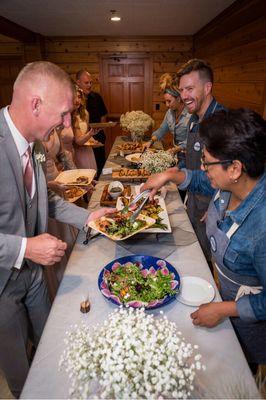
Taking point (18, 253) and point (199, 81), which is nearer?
point (18, 253)

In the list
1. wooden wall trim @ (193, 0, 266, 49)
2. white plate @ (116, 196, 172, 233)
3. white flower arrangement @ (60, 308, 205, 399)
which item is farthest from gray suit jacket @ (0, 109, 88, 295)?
wooden wall trim @ (193, 0, 266, 49)

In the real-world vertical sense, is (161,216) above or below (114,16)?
below

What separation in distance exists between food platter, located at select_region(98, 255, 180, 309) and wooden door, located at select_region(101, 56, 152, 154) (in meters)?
6.42

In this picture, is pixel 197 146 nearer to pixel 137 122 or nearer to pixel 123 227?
pixel 123 227

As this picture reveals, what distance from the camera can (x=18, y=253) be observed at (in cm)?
113

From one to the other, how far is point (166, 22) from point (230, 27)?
4.80 ft

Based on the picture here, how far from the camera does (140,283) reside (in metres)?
1.18

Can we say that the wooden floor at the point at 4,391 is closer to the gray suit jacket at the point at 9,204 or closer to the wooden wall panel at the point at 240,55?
the gray suit jacket at the point at 9,204

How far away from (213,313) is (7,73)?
24.4ft

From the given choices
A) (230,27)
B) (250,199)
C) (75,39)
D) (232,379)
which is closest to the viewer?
(232,379)

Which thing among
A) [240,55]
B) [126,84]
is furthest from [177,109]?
[126,84]

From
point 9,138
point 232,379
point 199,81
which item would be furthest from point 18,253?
point 199,81

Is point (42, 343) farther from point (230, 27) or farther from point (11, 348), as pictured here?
point (230, 27)

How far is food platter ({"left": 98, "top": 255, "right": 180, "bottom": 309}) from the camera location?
111cm
